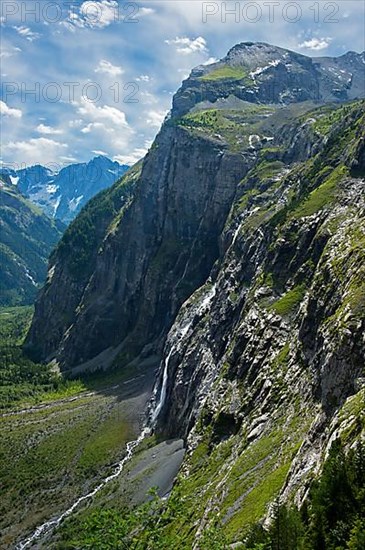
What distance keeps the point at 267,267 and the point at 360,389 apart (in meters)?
62.2

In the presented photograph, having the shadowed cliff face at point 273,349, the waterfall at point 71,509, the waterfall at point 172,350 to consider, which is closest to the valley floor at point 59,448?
the waterfall at point 71,509

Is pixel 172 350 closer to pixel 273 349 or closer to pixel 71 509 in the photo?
pixel 71 509

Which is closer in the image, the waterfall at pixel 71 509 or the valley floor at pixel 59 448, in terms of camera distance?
the waterfall at pixel 71 509

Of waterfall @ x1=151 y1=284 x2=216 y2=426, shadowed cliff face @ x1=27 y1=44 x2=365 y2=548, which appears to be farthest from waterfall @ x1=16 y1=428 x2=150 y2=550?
waterfall @ x1=151 y1=284 x2=216 y2=426

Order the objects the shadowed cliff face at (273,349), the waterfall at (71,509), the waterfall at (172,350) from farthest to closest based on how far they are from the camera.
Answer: the waterfall at (172,350), the waterfall at (71,509), the shadowed cliff face at (273,349)

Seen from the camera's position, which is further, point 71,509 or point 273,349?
point 71,509

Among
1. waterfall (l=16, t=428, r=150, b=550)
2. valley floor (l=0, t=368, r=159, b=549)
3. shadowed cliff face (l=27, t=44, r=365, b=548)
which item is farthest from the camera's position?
valley floor (l=0, t=368, r=159, b=549)

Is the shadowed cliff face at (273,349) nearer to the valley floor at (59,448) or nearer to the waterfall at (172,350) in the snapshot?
the waterfall at (172,350)

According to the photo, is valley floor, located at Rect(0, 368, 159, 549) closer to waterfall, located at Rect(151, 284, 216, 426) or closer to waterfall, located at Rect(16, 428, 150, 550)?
waterfall, located at Rect(16, 428, 150, 550)

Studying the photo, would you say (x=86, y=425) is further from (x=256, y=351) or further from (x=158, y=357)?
(x=256, y=351)

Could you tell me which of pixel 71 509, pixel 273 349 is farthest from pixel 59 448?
pixel 273 349

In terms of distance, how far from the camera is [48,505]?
100m

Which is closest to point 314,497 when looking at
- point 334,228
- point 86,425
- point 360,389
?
point 360,389

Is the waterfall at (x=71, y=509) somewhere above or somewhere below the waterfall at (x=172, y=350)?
below
